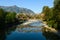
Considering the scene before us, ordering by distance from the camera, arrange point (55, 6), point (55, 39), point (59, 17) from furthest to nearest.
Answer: point (55, 6)
point (59, 17)
point (55, 39)

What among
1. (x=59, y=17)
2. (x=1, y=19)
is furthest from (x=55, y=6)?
(x=1, y=19)

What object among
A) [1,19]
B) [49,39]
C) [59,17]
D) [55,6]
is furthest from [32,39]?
[1,19]

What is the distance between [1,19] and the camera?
280 feet

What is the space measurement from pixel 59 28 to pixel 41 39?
849 inches

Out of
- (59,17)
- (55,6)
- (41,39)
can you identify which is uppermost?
(55,6)

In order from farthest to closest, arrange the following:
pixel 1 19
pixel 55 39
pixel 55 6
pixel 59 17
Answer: pixel 1 19 < pixel 55 6 < pixel 59 17 < pixel 55 39

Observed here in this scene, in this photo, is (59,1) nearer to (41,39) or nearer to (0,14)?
(41,39)

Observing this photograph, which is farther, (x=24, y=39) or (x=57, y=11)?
(x=57, y=11)

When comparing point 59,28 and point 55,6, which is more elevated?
point 55,6

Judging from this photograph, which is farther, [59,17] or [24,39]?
[59,17]

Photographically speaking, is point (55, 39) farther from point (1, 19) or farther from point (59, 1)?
point (1, 19)

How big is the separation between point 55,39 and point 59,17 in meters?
16.3

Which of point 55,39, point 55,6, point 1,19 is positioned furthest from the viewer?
point 1,19

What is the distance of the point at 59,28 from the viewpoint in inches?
2721
